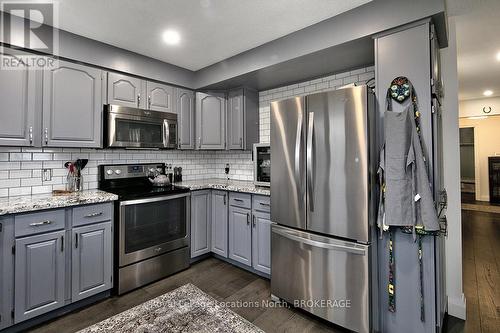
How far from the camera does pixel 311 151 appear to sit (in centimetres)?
202

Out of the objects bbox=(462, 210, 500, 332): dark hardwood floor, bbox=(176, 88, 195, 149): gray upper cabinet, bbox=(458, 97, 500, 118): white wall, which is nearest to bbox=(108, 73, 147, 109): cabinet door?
bbox=(176, 88, 195, 149): gray upper cabinet

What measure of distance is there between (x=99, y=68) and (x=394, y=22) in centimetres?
277

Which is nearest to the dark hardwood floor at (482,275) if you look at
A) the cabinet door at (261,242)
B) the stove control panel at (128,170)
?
the cabinet door at (261,242)

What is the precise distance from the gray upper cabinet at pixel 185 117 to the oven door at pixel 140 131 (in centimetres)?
14

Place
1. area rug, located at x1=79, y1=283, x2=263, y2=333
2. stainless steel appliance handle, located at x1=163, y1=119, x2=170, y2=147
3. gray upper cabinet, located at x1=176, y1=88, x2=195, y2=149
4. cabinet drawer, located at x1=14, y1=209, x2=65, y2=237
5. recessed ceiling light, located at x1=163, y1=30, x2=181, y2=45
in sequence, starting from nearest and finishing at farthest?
area rug, located at x1=79, y1=283, x2=263, y2=333
cabinet drawer, located at x1=14, y1=209, x2=65, y2=237
recessed ceiling light, located at x1=163, y1=30, x2=181, y2=45
stainless steel appliance handle, located at x1=163, y1=119, x2=170, y2=147
gray upper cabinet, located at x1=176, y1=88, x2=195, y2=149

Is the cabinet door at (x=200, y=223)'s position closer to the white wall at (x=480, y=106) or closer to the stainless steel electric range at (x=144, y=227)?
Result: the stainless steel electric range at (x=144, y=227)

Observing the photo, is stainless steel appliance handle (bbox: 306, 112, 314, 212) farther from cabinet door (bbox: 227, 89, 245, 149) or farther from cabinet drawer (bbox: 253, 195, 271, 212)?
cabinet door (bbox: 227, 89, 245, 149)

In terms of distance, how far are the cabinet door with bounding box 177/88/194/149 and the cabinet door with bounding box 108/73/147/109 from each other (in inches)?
19.2

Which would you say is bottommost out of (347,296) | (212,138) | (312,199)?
(347,296)

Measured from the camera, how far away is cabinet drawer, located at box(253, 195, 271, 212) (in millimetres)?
2664

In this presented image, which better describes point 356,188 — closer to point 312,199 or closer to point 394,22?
point 312,199

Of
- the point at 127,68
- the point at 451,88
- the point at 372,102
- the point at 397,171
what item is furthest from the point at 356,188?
the point at 127,68
